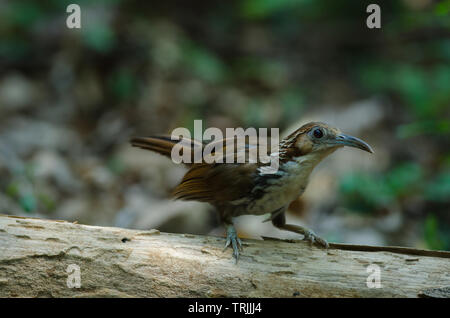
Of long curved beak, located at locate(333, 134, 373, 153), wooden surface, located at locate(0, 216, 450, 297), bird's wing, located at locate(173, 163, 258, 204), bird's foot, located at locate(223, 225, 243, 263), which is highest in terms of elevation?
long curved beak, located at locate(333, 134, 373, 153)

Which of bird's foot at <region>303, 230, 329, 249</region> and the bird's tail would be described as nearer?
bird's foot at <region>303, 230, 329, 249</region>

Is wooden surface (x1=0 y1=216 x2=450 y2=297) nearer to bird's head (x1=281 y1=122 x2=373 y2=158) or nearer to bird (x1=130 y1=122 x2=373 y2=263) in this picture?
bird (x1=130 y1=122 x2=373 y2=263)

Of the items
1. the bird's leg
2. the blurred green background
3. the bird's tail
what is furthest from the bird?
the blurred green background

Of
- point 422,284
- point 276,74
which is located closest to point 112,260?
point 422,284

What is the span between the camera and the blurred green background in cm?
517

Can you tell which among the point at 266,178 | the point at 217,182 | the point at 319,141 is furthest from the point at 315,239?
the point at 217,182

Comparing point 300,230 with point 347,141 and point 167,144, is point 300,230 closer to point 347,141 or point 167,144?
point 347,141

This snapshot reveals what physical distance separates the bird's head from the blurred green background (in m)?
1.37

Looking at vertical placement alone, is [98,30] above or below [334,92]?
above

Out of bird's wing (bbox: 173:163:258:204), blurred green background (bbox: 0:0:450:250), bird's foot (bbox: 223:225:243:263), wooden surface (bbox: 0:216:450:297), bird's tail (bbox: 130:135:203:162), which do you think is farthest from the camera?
blurred green background (bbox: 0:0:450:250)

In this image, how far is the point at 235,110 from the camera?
753 cm

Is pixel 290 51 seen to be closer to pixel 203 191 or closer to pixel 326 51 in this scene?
pixel 326 51

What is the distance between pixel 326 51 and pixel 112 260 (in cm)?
738
